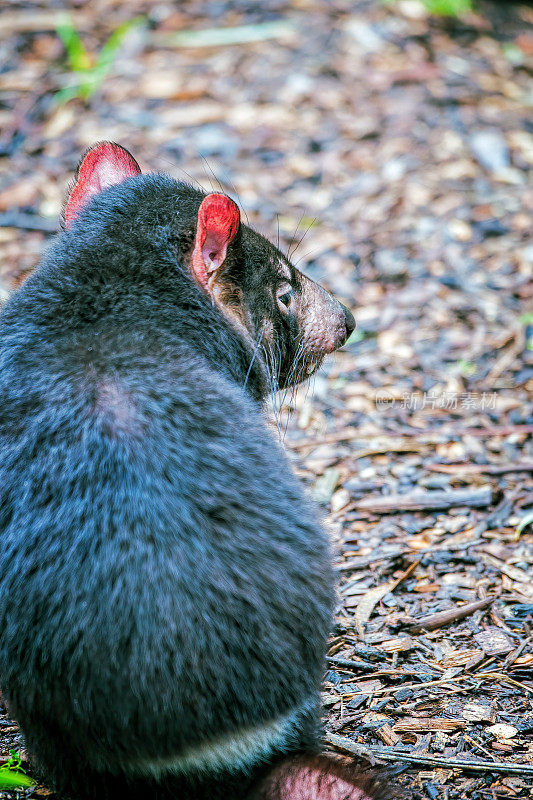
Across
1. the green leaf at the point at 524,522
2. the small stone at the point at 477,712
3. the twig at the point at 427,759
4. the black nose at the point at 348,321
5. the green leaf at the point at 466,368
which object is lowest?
the green leaf at the point at 466,368

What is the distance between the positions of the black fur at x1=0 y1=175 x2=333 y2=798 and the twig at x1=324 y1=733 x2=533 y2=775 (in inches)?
14.7

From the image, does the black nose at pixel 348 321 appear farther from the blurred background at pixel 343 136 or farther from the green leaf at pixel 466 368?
the green leaf at pixel 466 368

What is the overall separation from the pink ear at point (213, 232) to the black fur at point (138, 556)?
0.33 metres

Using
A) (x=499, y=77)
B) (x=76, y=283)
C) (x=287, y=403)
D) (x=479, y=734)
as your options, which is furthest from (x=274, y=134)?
(x=479, y=734)

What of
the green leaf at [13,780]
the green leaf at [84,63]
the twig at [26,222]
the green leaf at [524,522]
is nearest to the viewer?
the green leaf at [13,780]

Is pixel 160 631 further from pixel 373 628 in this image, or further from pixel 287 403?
pixel 287 403

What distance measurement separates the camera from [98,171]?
3363 mm

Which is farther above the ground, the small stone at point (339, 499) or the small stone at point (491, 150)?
the small stone at point (491, 150)

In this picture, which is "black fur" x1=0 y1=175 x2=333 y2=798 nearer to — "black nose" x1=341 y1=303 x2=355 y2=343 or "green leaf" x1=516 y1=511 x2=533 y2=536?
"black nose" x1=341 y1=303 x2=355 y2=343

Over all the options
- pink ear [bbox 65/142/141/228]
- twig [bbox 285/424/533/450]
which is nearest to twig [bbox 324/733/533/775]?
twig [bbox 285/424/533/450]

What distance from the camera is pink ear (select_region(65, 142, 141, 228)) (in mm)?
3334

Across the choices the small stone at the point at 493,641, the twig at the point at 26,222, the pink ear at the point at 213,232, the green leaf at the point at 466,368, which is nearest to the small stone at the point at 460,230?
the green leaf at the point at 466,368

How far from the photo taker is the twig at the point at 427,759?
2.62m

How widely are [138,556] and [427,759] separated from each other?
1.22 m
